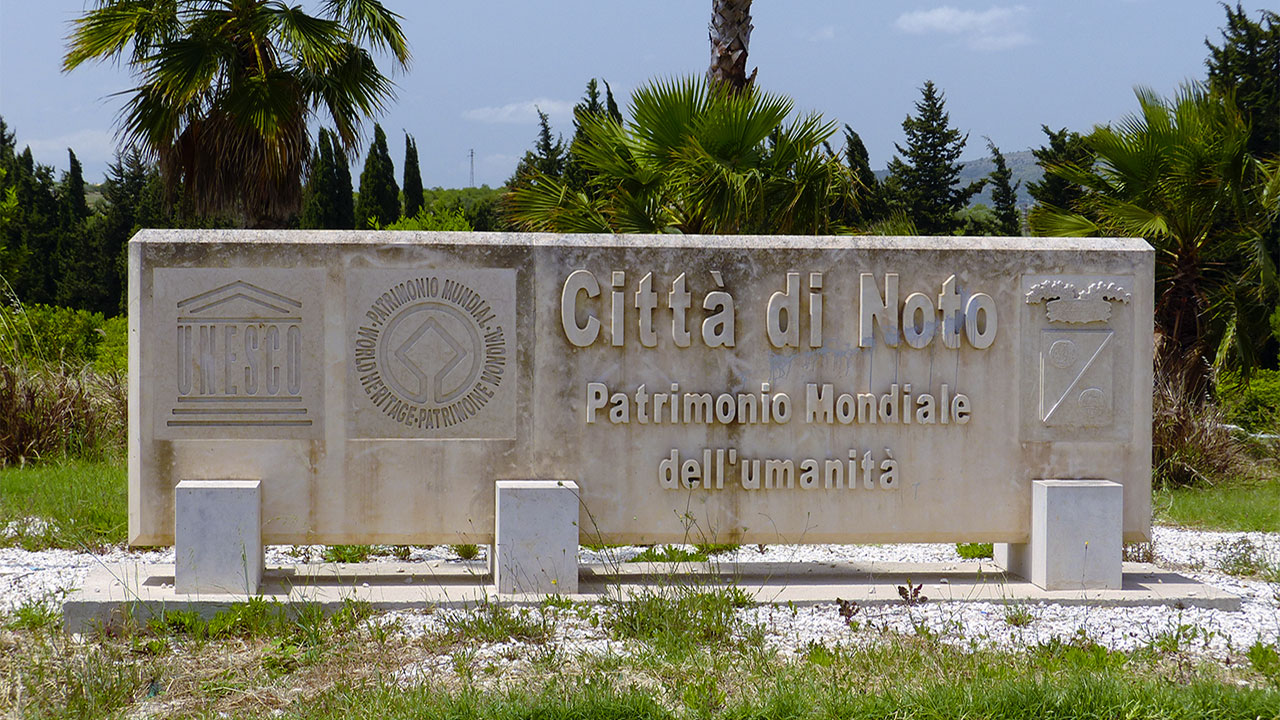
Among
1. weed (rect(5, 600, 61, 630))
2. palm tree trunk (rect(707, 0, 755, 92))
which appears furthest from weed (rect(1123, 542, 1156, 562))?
weed (rect(5, 600, 61, 630))

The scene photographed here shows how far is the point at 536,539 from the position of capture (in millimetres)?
6375

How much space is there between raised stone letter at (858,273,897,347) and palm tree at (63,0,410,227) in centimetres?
750

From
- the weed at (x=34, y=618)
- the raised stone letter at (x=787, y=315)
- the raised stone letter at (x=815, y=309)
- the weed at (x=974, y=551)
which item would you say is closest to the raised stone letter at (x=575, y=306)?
the raised stone letter at (x=787, y=315)

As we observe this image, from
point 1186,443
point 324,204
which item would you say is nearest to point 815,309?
point 1186,443

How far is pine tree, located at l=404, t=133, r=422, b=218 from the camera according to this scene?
35906mm

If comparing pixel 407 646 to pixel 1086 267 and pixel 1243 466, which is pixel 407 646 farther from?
pixel 1243 466

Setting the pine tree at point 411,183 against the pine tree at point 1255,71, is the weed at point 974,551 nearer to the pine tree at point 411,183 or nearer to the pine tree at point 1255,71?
the pine tree at point 1255,71

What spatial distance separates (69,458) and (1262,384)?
13.0m

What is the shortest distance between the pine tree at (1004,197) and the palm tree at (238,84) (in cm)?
1894

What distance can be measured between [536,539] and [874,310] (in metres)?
2.36

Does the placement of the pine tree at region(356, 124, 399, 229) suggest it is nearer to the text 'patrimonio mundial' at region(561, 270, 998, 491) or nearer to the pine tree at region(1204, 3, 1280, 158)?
the pine tree at region(1204, 3, 1280, 158)

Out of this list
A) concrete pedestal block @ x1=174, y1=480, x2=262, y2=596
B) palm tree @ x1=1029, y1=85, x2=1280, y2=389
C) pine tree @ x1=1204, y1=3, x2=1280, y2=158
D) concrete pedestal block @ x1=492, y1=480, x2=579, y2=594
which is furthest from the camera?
pine tree @ x1=1204, y1=3, x2=1280, y2=158

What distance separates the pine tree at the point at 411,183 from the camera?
3591cm

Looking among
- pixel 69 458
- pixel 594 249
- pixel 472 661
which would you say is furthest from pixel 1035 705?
pixel 69 458
